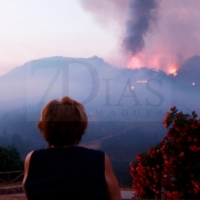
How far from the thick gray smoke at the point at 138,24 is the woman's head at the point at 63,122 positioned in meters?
8.68

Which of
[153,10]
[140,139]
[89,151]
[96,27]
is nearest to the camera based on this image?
[89,151]

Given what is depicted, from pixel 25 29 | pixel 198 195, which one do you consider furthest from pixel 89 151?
pixel 25 29

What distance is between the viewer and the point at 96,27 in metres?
8.84

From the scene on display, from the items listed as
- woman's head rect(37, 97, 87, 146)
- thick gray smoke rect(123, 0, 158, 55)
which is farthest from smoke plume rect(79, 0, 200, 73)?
woman's head rect(37, 97, 87, 146)

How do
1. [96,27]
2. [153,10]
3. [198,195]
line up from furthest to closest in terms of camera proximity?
[153,10], [96,27], [198,195]

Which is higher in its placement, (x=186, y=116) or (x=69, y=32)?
→ (x=69, y=32)

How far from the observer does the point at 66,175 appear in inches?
47.8

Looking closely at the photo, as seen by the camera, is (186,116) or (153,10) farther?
(153,10)

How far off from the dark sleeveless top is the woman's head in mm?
41

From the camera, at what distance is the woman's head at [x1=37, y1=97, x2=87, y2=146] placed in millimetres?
1276

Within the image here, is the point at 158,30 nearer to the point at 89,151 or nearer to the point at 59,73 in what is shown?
the point at 59,73

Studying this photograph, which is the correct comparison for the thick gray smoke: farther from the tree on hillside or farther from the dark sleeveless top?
the dark sleeveless top

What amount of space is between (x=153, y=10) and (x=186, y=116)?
5188 mm

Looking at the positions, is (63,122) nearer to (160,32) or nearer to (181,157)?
(181,157)
